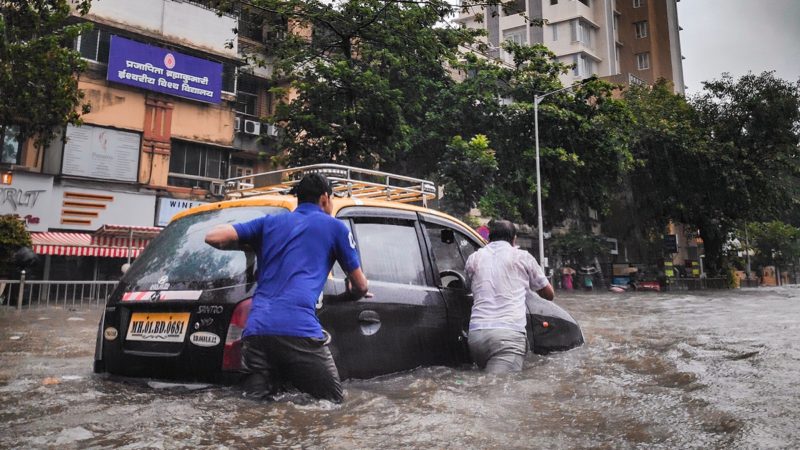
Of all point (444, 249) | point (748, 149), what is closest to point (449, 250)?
point (444, 249)

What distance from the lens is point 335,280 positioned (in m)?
3.53

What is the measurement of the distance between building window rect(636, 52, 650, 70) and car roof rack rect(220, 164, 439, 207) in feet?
175

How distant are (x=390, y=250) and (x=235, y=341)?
137 cm

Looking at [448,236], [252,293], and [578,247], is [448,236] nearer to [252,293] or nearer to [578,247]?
[252,293]

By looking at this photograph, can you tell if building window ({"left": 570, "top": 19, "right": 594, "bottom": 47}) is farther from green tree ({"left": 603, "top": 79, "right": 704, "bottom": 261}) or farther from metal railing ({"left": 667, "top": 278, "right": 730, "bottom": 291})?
metal railing ({"left": 667, "top": 278, "right": 730, "bottom": 291})

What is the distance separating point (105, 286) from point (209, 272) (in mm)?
12066

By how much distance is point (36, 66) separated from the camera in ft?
38.4

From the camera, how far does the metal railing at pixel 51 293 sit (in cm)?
1237

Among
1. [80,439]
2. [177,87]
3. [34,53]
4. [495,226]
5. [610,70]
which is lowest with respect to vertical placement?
[80,439]

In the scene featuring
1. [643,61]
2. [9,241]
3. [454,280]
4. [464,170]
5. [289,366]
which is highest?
[643,61]

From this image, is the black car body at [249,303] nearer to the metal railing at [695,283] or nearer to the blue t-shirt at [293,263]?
the blue t-shirt at [293,263]

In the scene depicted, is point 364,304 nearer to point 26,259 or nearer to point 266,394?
point 266,394

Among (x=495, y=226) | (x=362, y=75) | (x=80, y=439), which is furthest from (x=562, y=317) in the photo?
(x=362, y=75)

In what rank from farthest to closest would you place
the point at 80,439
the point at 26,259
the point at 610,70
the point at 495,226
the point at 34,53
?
the point at 610,70
the point at 26,259
the point at 34,53
the point at 495,226
the point at 80,439
